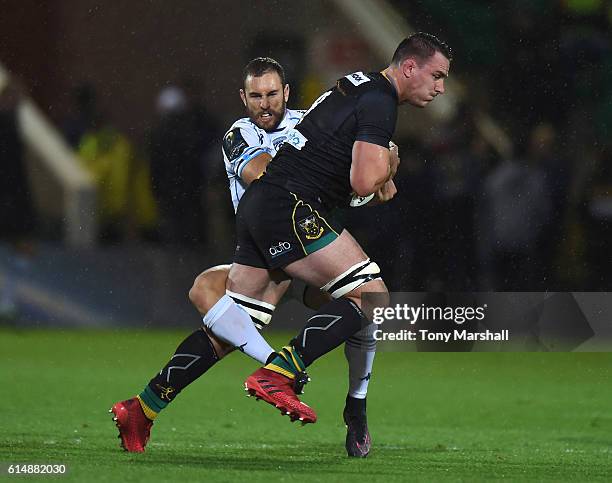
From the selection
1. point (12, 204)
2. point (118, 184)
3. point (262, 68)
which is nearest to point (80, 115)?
point (118, 184)

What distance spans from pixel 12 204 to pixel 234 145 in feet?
26.5

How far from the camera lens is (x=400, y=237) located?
13.5 meters

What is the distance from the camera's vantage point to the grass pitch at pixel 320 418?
19.5 ft

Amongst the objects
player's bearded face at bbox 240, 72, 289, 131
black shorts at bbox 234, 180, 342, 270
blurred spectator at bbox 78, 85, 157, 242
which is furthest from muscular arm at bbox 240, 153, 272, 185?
blurred spectator at bbox 78, 85, 157, 242

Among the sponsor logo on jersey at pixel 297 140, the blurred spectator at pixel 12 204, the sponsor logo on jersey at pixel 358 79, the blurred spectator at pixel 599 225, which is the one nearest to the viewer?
the sponsor logo on jersey at pixel 358 79

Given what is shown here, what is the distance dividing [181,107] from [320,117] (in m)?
8.30

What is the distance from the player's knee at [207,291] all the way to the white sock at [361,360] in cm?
60

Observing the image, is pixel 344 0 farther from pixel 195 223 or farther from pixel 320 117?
pixel 320 117

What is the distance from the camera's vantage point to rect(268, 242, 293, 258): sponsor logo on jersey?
5988 millimetres

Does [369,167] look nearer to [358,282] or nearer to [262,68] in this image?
[358,282]

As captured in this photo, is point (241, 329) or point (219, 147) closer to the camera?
point (241, 329)

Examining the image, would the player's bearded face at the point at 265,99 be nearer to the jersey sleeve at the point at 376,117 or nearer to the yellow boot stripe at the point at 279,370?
the jersey sleeve at the point at 376,117

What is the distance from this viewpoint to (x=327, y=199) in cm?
619

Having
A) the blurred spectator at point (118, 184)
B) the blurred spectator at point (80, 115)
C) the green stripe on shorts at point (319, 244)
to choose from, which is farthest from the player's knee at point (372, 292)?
the blurred spectator at point (80, 115)
